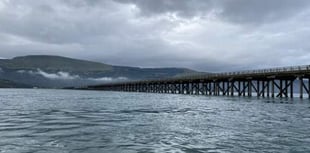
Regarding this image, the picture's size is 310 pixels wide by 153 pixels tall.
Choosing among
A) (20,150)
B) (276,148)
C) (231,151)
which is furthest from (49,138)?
(276,148)

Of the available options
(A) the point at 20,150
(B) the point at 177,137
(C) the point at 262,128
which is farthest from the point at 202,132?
(A) the point at 20,150

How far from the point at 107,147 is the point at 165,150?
2.32 m

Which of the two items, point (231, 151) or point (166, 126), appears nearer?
point (231, 151)

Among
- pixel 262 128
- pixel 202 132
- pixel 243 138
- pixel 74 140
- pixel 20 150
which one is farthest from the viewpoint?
pixel 262 128

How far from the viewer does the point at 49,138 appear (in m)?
15.3

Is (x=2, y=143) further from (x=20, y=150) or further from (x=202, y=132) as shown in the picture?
(x=202, y=132)

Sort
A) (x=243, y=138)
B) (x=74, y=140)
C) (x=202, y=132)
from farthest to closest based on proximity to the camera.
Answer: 1. (x=202, y=132)
2. (x=243, y=138)
3. (x=74, y=140)

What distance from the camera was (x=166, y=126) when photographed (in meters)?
20.6

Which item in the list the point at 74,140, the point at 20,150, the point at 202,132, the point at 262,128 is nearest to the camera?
the point at 20,150

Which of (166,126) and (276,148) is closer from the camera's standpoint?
(276,148)

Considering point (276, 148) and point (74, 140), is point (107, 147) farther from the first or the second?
point (276, 148)

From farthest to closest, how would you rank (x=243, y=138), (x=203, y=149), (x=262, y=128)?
(x=262, y=128) → (x=243, y=138) → (x=203, y=149)

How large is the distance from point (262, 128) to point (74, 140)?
11.0 metres

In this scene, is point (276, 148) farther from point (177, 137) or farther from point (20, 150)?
Result: point (20, 150)
